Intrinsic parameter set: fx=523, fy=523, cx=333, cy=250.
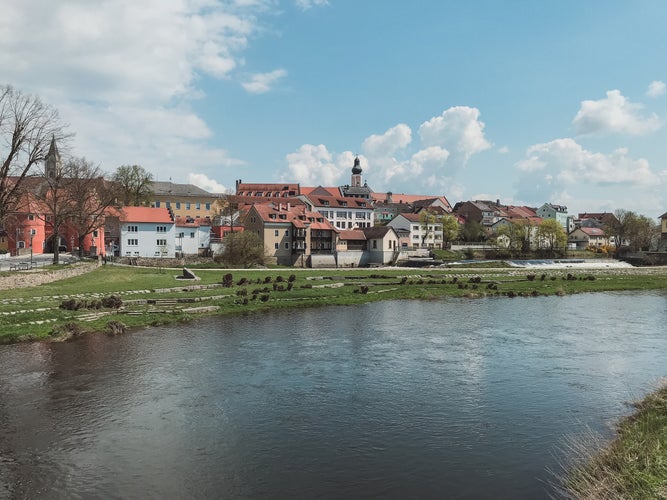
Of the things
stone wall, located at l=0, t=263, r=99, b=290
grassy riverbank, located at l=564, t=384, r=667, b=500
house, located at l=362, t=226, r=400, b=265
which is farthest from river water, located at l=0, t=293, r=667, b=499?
house, located at l=362, t=226, r=400, b=265

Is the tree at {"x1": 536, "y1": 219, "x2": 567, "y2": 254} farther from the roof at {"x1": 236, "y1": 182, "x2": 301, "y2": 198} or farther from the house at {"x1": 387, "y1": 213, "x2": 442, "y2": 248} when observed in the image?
the roof at {"x1": 236, "y1": 182, "x2": 301, "y2": 198}

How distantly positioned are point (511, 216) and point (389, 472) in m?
169

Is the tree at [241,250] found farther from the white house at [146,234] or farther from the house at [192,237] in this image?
the white house at [146,234]

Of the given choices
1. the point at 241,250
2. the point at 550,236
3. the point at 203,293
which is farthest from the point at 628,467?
the point at 550,236

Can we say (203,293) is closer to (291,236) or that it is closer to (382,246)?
(291,236)

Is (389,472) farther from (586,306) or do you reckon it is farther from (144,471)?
(586,306)

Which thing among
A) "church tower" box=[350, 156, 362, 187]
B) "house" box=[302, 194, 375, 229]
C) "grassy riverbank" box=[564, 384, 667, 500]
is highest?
"church tower" box=[350, 156, 362, 187]

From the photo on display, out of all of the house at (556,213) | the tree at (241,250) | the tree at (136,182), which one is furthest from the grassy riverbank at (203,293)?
the house at (556,213)

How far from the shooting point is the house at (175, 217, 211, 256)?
91125 mm

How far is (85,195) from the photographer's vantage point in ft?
228

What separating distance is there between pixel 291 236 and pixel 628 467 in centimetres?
8642

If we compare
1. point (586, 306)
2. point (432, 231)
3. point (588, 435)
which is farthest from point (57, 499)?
point (432, 231)

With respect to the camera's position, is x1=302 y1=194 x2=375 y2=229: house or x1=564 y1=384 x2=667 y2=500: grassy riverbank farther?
x1=302 y1=194 x2=375 y2=229: house

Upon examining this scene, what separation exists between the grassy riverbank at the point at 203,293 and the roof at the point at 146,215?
22.3 m
